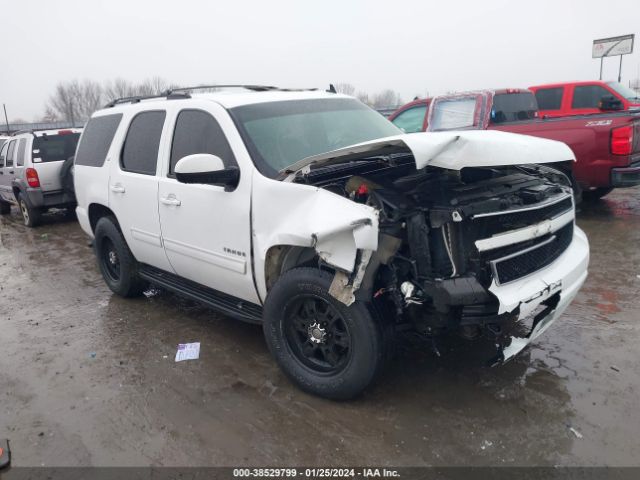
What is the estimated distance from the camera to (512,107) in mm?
7941

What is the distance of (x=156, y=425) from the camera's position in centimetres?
302

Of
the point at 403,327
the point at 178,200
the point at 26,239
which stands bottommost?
the point at 26,239

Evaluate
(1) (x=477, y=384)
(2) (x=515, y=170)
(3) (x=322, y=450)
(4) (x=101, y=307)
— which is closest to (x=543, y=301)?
(1) (x=477, y=384)

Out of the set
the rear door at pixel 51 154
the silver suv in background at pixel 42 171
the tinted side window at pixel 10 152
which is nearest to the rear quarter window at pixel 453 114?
the silver suv in background at pixel 42 171

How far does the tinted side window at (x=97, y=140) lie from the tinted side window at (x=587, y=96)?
1010cm

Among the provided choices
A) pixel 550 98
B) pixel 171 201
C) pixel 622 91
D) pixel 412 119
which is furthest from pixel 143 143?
pixel 622 91

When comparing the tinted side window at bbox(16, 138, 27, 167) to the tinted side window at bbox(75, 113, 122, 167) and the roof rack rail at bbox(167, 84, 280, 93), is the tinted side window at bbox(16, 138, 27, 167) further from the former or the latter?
the roof rack rail at bbox(167, 84, 280, 93)

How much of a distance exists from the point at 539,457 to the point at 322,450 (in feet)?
3.66

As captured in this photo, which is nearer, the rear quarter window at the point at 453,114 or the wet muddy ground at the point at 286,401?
the wet muddy ground at the point at 286,401

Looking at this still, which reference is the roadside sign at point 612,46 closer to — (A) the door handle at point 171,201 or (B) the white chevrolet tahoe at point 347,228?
(B) the white chevrolet tahoe at point 347,228

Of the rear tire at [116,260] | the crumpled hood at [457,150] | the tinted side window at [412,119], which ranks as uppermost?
the crumpled hood at [457,150]

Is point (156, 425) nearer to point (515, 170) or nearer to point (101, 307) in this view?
point (101, 307)

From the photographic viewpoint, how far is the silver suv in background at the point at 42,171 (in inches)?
375

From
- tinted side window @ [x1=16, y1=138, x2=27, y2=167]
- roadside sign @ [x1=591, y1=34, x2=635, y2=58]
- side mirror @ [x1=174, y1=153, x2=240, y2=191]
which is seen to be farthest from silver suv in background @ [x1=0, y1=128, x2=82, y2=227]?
roadside sign @ [x1=591, y1=34, x2=635, y2=58]
